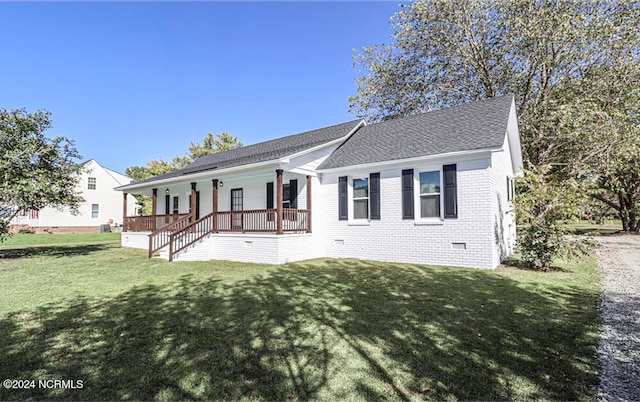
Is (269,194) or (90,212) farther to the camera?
(90,212)

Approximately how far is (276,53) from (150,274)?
11275 millimetres

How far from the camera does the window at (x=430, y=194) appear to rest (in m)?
9.70

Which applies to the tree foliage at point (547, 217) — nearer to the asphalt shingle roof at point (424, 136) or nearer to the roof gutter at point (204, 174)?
the asphalt shingle roof at point (424, 136)

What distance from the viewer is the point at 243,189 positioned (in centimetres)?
1473

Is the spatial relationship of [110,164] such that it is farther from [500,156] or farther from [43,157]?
[500,156]

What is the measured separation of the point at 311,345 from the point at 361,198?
806cm

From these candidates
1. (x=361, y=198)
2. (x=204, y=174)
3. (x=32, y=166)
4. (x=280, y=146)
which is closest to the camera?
(x=361, y=198)

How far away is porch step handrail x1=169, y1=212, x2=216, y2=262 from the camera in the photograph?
11073 millimetres

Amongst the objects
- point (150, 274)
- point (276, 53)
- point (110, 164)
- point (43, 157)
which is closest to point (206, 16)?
point (276, 53)

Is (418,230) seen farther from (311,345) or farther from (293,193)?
(311,345)

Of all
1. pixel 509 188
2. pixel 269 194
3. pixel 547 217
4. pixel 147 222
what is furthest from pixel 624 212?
pixel 147 222

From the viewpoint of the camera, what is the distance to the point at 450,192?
9.32 metres

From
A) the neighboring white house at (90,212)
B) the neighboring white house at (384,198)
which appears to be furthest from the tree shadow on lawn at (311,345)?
the neighboring white house at (90,212)

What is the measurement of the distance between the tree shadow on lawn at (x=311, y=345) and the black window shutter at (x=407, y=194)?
4012mm
